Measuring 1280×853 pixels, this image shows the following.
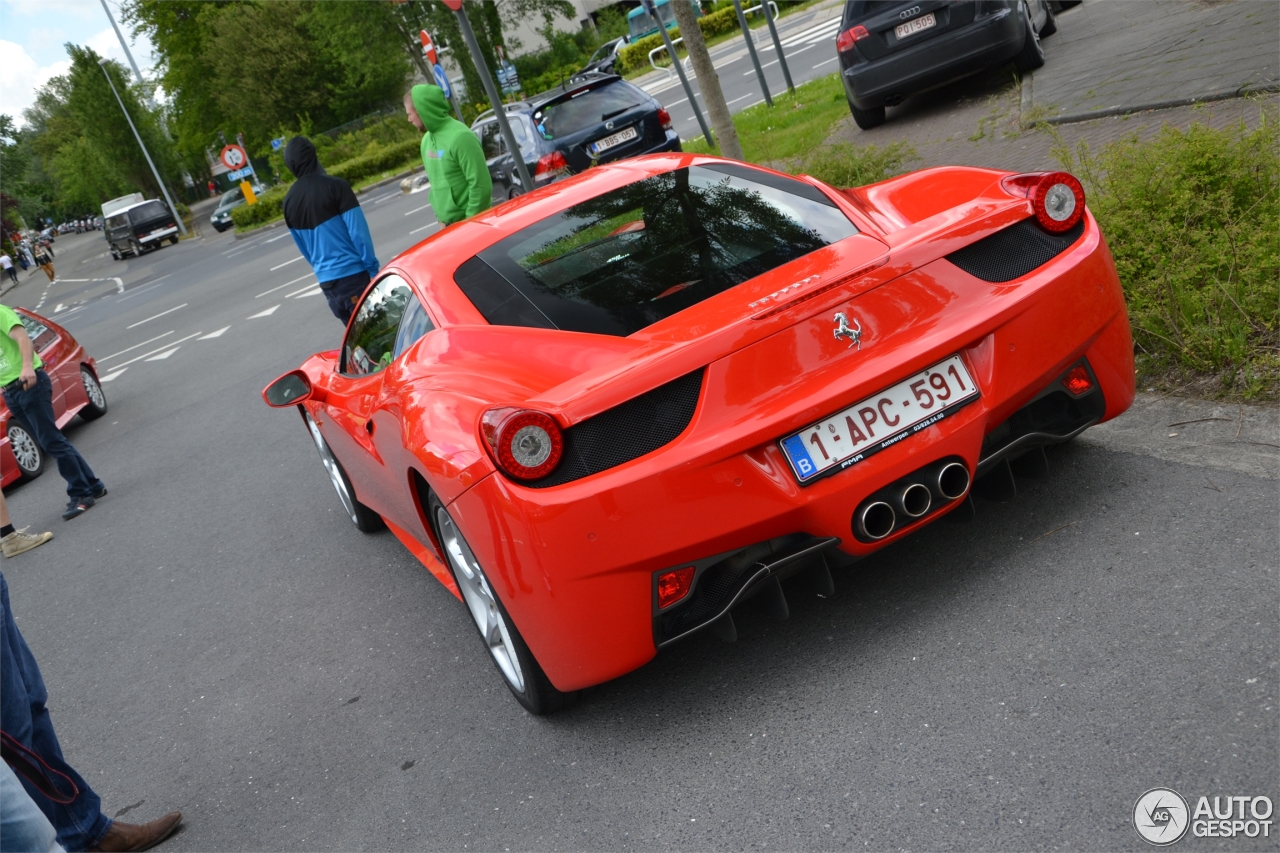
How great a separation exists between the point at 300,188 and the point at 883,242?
566 centimetres

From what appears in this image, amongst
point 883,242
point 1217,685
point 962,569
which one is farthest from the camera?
point 962,569

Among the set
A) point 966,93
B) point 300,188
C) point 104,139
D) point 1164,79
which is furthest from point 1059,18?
point 104,139

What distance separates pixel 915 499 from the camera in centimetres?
334

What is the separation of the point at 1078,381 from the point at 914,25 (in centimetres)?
955

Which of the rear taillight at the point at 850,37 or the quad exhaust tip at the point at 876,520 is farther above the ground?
the rear taillight at the point at 850,37

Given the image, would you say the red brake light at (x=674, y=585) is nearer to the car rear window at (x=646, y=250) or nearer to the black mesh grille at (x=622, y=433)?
the black mesh grille at (x=622, y=433)

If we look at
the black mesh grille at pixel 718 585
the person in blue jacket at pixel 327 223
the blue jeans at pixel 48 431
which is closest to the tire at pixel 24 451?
the blue jeans at pixel 48 431

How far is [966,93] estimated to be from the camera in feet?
42.7

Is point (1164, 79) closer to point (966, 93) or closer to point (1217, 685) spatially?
point (966, 93)

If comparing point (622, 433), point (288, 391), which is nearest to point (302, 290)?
point (288, 391)

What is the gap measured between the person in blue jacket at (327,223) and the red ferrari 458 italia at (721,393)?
14.3ft

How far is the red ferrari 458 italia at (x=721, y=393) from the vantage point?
122 inches

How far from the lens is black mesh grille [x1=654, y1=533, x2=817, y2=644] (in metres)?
3.25

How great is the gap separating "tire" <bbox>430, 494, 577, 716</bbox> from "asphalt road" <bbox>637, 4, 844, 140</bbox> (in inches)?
659
